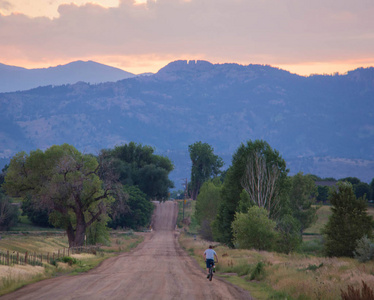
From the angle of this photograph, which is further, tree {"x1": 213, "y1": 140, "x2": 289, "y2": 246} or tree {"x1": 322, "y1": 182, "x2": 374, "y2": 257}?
tree {"x1": 213, "y1": 140, "x2": 289, "y2": 246}

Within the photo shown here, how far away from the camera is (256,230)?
56469 millimetres

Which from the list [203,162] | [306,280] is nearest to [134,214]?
[203,162]

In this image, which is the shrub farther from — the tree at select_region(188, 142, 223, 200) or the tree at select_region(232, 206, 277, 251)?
the tree at select_region(188, 142, 223, 200)

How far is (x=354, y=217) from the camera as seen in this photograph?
4991 centimetres

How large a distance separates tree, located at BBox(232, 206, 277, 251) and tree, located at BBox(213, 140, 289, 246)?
14.7m

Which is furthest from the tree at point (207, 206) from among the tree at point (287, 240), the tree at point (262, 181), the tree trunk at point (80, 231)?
the tree trunk at point (80, 231)

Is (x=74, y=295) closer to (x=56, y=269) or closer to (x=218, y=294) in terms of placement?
(x=218, y=294)

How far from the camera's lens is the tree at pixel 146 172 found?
477 ft

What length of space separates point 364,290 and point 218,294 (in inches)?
292

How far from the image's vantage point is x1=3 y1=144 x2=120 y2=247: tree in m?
57.3

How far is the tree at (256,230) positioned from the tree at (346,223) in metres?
7.34

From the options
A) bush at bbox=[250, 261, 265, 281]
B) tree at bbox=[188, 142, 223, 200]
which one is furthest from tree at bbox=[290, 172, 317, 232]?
bush at bbox=[250, 261, 265, 281]

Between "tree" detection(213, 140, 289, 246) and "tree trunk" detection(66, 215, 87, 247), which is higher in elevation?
"tree" detection(213, 140, 289, 246)

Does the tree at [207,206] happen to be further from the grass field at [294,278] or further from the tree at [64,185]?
the grass field at [294,278]
